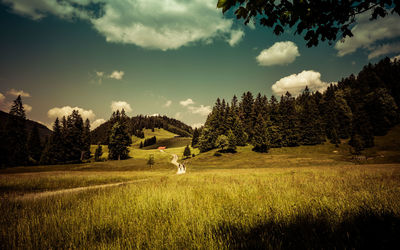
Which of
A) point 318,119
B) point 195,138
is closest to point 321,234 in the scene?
point 318,119

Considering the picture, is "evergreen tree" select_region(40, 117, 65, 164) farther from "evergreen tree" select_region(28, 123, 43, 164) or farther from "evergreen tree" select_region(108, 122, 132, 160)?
"evergreen tree" select_region(108, 122, 132, 160)

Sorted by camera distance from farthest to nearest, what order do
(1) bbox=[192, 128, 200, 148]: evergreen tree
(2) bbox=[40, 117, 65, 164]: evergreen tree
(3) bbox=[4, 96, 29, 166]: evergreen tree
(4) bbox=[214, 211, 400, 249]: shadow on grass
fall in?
(1) bbox=[192, 128, 200, 148]: evergreen tree < (2) bbox=[40, 117, 65, 164]: evergreen tree < (3) bbox=[4, 96, 29, 166]: evergreen tree < (4) bbox=[214, 211, 400, 249]: shadow on grass

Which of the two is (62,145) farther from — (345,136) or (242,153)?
(345,136)

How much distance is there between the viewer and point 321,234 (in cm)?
287

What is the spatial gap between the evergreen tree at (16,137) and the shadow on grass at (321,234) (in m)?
76.2

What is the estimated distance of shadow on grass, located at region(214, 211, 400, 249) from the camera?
235 cm

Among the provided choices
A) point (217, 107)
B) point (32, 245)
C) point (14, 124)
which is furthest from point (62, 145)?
point (32, 245)

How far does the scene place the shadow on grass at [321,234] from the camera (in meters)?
2.35

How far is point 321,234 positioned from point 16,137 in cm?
7842

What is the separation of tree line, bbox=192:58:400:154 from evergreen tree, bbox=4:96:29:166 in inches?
2456


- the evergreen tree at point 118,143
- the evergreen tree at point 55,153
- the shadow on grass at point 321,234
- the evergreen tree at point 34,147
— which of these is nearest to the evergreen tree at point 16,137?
the evergreen tree at point 55,153

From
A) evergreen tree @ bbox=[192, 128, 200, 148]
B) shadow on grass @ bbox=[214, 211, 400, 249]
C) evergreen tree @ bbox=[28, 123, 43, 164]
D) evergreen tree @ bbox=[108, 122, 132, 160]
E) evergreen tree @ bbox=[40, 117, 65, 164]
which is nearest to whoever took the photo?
shadow on grass @ bbox=[214, 211, 400, 249]

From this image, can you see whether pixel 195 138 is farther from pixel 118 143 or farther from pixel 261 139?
pixel 261 139

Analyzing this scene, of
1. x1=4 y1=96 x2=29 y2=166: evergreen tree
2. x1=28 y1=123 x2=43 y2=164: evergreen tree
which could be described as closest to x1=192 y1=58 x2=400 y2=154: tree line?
x1=4 y1=96 x2=29 y2=166: evergreen tree
